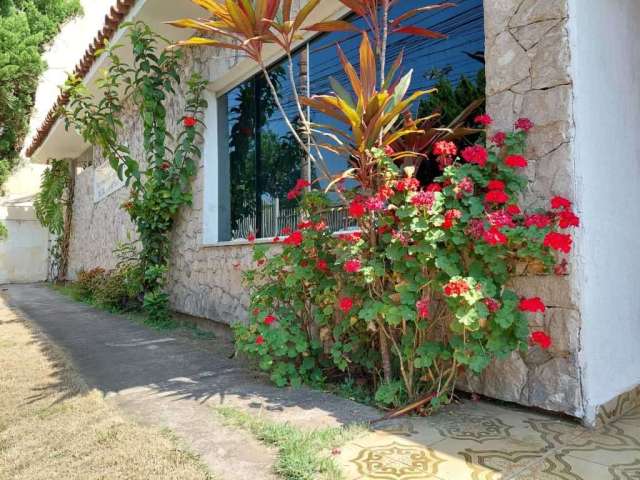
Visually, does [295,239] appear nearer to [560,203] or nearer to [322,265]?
[322,265]

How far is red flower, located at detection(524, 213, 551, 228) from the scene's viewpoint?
236 cm

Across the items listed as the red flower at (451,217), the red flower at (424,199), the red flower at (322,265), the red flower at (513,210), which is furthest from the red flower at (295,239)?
the red flower at (513,210)

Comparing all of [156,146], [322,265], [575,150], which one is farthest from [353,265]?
[156,146]

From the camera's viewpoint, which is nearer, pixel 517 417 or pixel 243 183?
pixel 517 417

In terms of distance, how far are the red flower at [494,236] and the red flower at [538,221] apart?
16cm

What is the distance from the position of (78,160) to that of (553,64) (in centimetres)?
1360

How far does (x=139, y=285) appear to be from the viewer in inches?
255

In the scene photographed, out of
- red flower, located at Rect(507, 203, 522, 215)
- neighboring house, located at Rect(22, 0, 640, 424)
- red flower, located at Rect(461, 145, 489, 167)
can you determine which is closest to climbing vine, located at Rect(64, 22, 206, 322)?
neighboring house, located at Rect(22, 0, 640, 424)


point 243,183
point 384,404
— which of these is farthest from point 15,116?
point 384,404

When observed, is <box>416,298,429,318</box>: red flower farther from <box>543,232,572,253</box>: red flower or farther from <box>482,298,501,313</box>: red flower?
<box>543,232,572,253</box>: red flower

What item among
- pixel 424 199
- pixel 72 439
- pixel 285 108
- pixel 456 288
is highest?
pixel 285 108

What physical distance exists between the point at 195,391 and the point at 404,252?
5.57 feet

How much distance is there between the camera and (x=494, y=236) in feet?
7.58

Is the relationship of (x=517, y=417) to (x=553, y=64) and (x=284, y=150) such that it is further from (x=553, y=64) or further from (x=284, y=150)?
(x=284, y=150)
